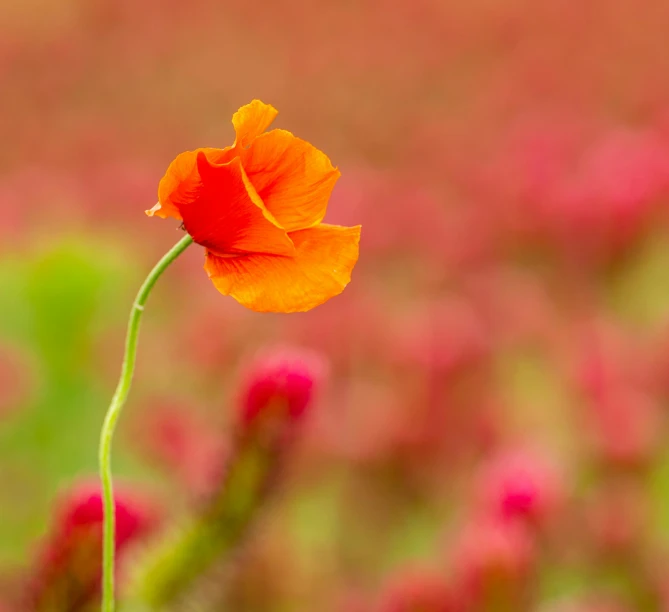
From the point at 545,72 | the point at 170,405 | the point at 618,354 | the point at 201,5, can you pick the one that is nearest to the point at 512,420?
the point at 618,354

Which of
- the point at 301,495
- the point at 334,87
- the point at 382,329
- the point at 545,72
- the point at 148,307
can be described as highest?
the point at 334,87

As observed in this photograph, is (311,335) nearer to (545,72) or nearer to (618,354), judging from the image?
(618,354)

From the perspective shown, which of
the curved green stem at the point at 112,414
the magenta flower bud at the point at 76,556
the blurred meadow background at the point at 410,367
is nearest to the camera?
the curved green stem at the point at 112,414

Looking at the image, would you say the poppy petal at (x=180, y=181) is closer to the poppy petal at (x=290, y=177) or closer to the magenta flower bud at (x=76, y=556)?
the poppy petal at (x=290, y=177)

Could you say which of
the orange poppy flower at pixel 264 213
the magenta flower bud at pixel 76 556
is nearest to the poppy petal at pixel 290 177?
the orange poppy flower at pixel 264 213

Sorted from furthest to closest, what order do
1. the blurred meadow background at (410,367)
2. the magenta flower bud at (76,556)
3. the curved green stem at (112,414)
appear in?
1. the blurred meadow background at (410,367)
2. the magenta flower bud at (76,556)
3. the curved green stem at (112,414)

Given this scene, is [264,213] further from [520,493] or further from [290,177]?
[520,493]

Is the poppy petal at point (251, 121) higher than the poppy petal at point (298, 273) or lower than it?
higher
